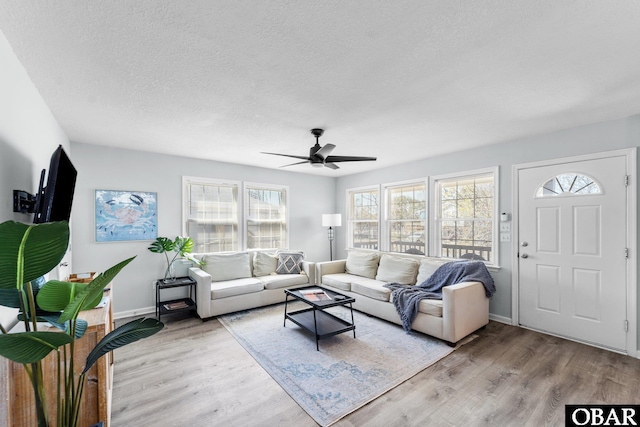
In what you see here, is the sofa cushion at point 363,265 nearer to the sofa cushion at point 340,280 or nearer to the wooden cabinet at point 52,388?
the sofa cushion at point 340,280

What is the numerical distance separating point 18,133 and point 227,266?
117 inches

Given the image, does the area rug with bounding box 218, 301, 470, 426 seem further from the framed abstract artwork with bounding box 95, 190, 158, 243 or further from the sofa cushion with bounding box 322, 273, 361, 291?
the framed abstract artwork with bounding box 95, 190, 158, 243

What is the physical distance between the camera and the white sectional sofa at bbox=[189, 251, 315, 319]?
3789mm

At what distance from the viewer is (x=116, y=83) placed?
211 cm

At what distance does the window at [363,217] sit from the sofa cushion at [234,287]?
2478 millimetres

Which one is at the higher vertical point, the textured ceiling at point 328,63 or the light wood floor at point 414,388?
the textured ceiling at point 328,63

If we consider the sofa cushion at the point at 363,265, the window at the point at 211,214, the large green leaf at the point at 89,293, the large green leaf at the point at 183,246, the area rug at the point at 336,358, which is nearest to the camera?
the large green leaf at the point at 89,293

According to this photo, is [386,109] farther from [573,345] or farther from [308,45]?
[573,345]

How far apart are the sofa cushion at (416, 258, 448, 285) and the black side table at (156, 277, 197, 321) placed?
10.8 feet

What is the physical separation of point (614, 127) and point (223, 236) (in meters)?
5.34

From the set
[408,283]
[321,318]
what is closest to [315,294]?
[321,318]

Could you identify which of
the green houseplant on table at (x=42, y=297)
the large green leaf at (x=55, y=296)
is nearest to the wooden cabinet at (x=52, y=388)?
the green houseplant on table at (x=42, y=297)

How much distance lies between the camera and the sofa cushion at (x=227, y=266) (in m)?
4.26

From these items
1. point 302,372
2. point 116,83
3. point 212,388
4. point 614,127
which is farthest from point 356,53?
point 614,127
